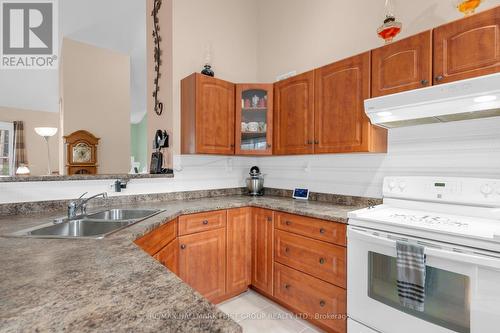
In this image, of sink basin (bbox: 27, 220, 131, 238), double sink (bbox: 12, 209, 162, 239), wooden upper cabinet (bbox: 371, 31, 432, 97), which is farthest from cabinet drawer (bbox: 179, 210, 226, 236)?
wooden upper cabinet (bbox: 371, 31, 432, 97)

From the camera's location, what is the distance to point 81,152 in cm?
445

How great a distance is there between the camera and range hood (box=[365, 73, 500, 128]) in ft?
4.45

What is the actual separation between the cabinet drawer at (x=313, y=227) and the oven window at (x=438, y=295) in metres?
0.29

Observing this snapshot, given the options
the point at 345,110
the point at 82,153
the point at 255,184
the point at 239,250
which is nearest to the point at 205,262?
the point at 239,250

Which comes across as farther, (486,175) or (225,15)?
Answer: (225,15)

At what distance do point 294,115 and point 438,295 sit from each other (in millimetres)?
1726

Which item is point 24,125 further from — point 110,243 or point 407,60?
point 407,60

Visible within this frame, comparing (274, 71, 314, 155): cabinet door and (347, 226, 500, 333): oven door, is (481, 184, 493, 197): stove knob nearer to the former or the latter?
(347, 226, 500, 333): oven door

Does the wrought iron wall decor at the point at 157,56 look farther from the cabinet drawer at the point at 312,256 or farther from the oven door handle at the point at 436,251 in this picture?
the oven door handle at the point at 436,251

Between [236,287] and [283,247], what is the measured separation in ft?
2.08

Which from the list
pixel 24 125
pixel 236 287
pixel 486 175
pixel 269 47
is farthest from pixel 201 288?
pixel 24 125

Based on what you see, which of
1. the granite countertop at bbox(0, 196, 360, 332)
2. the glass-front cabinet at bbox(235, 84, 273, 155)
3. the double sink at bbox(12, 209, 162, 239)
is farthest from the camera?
the glass-front cabinet at bbox(235, 84, 273, 155)

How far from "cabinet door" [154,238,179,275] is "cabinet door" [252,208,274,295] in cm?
75

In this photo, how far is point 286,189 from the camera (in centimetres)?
296
